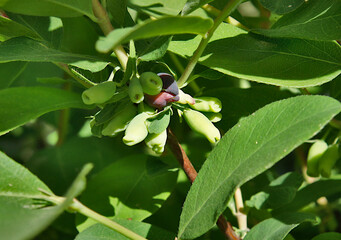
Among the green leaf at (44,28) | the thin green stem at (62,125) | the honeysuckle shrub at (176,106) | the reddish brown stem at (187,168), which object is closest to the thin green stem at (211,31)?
the honeysuckle shrub at (176,106)

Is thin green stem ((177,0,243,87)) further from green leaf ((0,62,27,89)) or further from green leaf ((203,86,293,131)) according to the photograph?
green leaf ((0,62,27,89))

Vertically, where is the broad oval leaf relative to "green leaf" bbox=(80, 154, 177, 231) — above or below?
above

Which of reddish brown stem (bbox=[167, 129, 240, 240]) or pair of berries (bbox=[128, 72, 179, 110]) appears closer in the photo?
pair of berries (bbox=[128, 72, 179, 110])

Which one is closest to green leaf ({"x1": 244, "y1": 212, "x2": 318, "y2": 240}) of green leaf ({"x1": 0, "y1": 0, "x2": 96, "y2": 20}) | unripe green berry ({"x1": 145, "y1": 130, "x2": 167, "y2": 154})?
unripe green berry ({"x1": 145, "y1": 130, "x2": 167, "y2": 154})

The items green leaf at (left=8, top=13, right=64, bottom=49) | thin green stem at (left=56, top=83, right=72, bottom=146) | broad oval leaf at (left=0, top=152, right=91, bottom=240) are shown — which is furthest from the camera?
thin green stem at (left=56, top=83, right=72, bottom=146)

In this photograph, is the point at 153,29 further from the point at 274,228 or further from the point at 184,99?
the point at 274,228

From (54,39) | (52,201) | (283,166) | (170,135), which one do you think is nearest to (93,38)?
(54,39)
